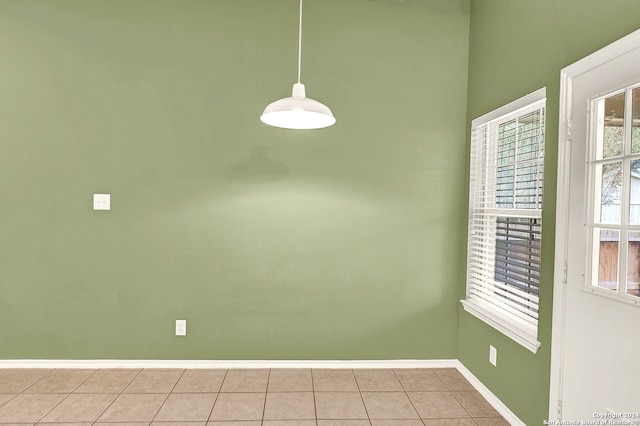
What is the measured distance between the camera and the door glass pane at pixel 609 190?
160 cm

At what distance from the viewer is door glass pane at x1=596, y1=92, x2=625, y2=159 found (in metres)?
1.59

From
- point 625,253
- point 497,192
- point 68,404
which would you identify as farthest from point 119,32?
point 625,253

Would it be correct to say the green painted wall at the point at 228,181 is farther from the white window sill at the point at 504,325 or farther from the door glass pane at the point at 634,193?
the door glass pane at the point at 634,193

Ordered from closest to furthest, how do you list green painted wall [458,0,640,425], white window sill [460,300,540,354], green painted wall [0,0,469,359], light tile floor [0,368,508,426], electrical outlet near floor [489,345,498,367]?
green painted wall [458,0,640,425], white window sill [460,300,540,354], light tile floor [0,368,508,426], electrical outlet near floor [489,345,498,367], green painted wall [0,0,469,359]

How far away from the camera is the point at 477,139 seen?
112 inches

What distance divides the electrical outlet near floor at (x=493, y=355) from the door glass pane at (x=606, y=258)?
1.00 metres

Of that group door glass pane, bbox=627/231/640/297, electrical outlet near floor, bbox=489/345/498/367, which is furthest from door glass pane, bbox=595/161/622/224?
electrical outlet near floor, bbox=489/345/498/367

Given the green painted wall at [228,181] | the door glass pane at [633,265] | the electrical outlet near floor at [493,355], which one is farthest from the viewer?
the green painted wall at [228,181]

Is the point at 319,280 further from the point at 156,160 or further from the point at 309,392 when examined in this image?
the point at 156,160

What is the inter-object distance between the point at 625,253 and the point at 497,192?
1.11 metres

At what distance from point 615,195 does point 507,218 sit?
0.92 m

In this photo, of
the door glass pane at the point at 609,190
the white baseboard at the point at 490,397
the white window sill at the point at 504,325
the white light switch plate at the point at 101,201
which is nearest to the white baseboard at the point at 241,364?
the white baseboard at the point at 490,397

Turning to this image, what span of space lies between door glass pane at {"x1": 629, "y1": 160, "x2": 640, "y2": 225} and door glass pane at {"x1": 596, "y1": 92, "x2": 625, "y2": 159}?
97mm

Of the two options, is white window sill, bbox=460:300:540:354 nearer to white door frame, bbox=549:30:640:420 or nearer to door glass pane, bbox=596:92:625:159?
white door frame, bbox=549:30:640:420
